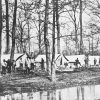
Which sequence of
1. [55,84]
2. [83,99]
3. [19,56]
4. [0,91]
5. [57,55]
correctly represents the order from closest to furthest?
[83,99] < [0,91] < [55,84] < [19,56] < [57,55]

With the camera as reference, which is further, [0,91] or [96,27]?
[96,27]

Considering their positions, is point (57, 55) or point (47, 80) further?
point (57, 55)

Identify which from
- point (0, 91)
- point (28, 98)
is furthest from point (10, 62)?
point (28, 98)

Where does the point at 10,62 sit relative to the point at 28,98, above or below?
above

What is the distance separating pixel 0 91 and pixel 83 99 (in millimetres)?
5081

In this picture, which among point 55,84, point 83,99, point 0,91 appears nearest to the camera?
point 83,99

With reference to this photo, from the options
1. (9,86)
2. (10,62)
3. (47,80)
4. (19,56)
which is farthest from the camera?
(19,56)

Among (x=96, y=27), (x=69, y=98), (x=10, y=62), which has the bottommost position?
(x=69, y=98)

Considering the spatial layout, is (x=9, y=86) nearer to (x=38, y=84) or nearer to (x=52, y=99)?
(x=38, y=84)

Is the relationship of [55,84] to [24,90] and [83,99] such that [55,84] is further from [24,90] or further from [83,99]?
[83,99]

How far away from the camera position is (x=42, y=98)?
1345 cm

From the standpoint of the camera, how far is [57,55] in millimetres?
40938

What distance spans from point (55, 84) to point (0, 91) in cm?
461

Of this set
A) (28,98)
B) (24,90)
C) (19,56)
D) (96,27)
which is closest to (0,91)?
(24,90)
